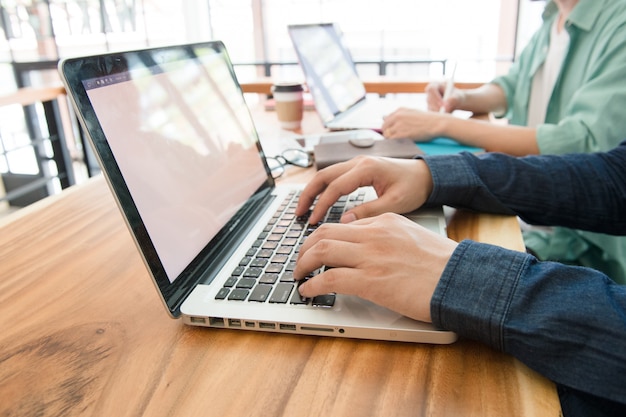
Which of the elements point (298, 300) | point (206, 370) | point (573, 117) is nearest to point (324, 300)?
point (298, 300)

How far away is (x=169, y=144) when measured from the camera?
1.70ft

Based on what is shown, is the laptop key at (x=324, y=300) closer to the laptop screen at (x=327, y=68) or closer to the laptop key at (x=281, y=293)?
the laptop key at (x=281, y=293)

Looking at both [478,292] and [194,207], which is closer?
[478,292]

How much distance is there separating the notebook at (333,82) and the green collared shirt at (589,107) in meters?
0.46

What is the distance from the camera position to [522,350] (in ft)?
1.19

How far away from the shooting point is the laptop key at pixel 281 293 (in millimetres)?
434

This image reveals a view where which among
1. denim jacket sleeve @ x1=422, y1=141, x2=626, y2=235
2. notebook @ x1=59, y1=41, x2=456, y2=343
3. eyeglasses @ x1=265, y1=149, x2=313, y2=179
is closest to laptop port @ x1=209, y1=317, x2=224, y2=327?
notebook @ x1=59, y1=41, x2=456, y2=343

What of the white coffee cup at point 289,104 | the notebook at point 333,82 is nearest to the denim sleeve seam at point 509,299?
the notebook at point 333,82

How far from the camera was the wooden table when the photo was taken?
0.33 meters

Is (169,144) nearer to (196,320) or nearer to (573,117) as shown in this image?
(196,320)

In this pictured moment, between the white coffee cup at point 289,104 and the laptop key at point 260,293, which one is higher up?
the white coffee cup at point 289,104

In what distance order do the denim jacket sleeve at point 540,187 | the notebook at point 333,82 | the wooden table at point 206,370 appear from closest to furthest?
the wooden table at point 206,370 → the denim jacket sleeve at point 540,187 → the notebook at point 333,82

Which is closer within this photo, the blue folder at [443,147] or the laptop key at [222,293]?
the laptop key at [222,293]

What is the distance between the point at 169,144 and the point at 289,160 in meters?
0.48
